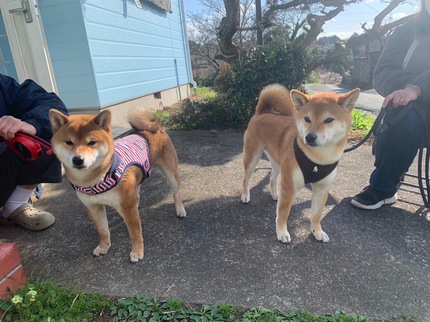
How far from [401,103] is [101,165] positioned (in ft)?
8.32

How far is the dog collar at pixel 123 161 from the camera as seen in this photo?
2.07 metres

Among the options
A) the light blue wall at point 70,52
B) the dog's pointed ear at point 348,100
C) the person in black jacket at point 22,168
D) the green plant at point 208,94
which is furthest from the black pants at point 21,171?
the green plant at point 208,94

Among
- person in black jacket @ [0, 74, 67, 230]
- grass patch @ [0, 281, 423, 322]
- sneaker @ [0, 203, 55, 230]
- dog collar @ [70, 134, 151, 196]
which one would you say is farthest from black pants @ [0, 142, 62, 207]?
grass patch @ [0, 281, 423, 322]

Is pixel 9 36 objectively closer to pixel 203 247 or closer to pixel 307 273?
pixel 203 247

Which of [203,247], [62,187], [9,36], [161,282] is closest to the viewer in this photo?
[161,282]

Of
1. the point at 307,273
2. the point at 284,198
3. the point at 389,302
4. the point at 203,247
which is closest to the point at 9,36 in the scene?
the point at 203,247

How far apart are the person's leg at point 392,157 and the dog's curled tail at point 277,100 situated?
3.05 feet

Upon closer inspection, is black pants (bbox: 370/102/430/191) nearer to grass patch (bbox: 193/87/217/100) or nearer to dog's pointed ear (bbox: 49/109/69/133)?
dog's pointed ear (bbox: 49/109/69/133)

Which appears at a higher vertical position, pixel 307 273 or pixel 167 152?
pixel 167 152

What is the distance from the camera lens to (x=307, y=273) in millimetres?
2062

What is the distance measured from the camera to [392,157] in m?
2.71

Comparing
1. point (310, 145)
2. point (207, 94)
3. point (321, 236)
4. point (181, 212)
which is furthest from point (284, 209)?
point (207, 94)

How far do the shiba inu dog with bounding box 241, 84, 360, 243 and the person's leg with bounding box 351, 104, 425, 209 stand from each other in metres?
0.78

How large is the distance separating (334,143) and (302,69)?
13.3ft
